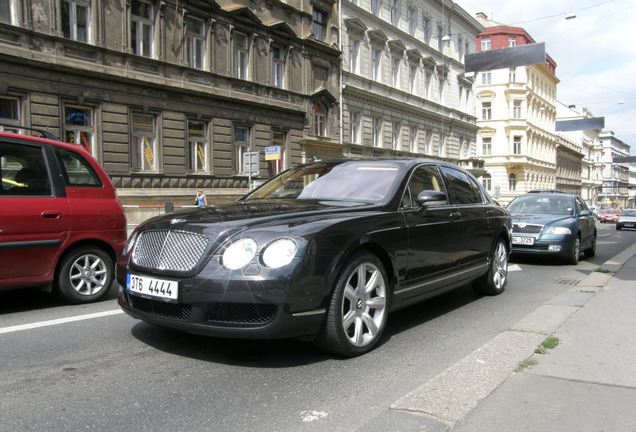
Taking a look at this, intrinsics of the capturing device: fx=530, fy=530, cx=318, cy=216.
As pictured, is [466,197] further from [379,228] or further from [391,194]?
[379,228]

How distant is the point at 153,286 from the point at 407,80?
119 feet

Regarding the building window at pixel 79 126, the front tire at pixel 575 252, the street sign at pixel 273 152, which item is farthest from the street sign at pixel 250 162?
the front tire at pixel 575 252

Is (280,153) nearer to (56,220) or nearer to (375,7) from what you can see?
(375,7)

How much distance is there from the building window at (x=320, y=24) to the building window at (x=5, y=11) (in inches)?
622

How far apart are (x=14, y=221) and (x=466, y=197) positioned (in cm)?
475

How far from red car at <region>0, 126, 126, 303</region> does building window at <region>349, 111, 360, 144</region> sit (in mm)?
26353

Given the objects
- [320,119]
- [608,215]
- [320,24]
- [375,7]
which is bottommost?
[608,215]

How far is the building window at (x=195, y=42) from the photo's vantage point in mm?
21952

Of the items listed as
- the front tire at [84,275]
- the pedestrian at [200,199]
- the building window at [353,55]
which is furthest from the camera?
the building window at [353,55]

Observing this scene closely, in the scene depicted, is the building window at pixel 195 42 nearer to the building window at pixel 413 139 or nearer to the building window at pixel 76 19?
the building window at pixel 76 19

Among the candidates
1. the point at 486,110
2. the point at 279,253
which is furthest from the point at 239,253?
the point at 486,110

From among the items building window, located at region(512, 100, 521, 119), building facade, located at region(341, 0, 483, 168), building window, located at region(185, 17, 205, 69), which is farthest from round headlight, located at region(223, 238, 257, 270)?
building window, located at region(512, 100, 521, 119)

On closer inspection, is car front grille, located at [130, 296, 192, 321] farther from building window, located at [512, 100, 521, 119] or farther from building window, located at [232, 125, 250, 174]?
building window, located at [512, 100, 521, 119]

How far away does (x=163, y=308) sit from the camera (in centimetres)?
368
